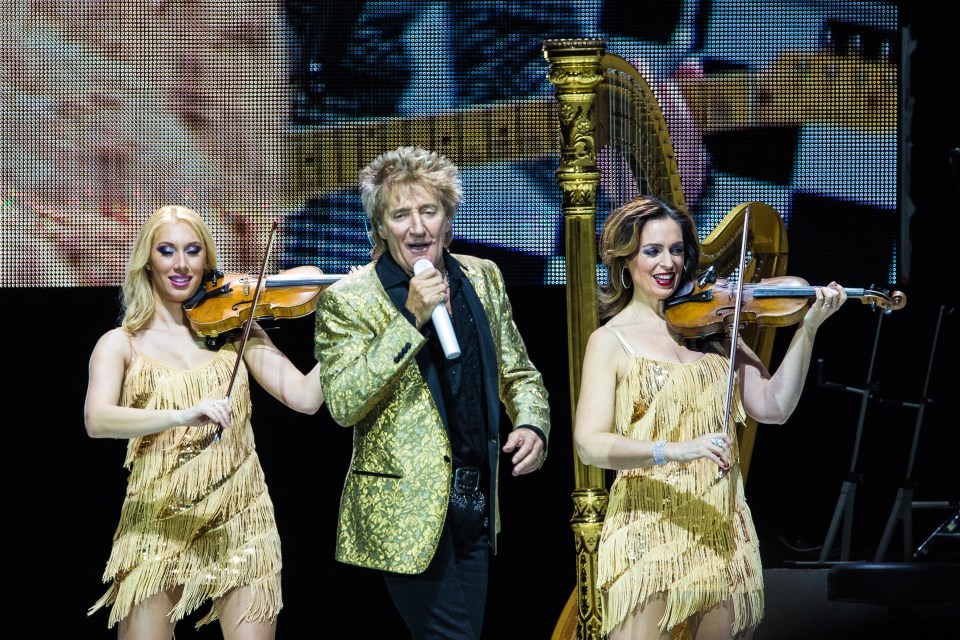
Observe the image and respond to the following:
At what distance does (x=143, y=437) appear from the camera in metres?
3.57

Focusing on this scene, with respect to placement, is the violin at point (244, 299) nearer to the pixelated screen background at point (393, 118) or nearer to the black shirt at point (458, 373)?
the black shirt at point (458, 373)

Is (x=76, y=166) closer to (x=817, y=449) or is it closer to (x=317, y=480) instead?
(x=317, y=480)

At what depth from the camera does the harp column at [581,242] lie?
11.3 ft

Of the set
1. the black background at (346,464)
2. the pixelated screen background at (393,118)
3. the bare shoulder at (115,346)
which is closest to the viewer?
the bare shoulder at (115,346)

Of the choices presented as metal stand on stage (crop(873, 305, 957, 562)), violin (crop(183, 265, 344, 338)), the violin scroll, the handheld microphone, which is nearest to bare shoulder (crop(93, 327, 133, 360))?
violin (crop(183, 265, 344, 338))

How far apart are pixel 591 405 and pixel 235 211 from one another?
2.10m

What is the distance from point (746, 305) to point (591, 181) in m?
0.49

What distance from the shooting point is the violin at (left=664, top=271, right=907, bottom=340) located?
10.7 ft

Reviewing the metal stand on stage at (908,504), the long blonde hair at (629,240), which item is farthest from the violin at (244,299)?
the metal stand on stage at (908,504)

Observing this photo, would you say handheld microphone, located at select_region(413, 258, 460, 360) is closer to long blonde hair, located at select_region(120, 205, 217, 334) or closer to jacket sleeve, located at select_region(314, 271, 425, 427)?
jacket sleeve, located at select_region(314, 271, 425, 427)

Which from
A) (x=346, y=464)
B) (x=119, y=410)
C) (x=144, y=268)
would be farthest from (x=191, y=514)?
(x=346, y=464)

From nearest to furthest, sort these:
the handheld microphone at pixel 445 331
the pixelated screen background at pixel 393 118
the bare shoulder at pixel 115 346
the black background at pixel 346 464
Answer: the handheld microphone at pixel 445 331, the bare shoulder at pixel 115 346, the pixelated screen background at pixel 393 118, the black background at pixel 346 464

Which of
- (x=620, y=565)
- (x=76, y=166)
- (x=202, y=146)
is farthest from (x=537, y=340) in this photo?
(x=620, y=565)

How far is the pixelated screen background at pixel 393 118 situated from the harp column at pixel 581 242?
1.39m
